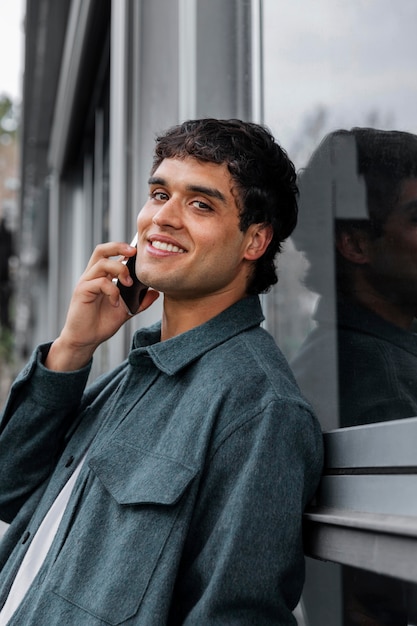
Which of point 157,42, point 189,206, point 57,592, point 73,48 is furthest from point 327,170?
point 73,48

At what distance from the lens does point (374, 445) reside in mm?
1645

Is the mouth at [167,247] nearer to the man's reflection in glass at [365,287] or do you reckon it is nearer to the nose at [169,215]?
the nose at [169,215]

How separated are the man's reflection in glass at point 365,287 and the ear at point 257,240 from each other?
0.17 metres

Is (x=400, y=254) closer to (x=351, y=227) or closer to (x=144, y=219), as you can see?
(x=351, y=227)

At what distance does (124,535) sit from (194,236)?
0.59m

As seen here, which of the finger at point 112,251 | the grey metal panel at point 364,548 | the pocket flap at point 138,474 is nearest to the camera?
the grey metal panel at point 364,548

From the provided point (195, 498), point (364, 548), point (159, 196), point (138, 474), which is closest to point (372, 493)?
point (364, 548)

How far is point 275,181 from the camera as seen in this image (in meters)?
1.94

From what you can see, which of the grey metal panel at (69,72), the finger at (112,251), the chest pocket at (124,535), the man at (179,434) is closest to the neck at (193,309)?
the man at (179,434)

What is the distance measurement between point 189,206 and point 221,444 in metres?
0.51

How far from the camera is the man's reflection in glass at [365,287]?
1.63 metres

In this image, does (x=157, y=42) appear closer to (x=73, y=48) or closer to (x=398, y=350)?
(x=398, y=350)

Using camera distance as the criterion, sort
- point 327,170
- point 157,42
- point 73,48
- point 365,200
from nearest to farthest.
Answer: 1. point 365,200
2. point 327,170
3. point 157,42
4. point 73,48

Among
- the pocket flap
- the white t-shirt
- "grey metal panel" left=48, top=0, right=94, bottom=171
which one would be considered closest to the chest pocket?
the pocket flap
